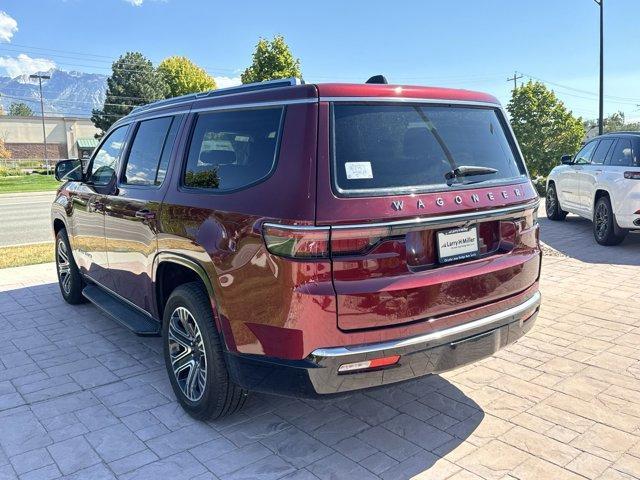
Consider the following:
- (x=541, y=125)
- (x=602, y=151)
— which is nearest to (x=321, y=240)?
(x=602, y=151)

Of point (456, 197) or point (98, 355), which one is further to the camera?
point (98, 355)

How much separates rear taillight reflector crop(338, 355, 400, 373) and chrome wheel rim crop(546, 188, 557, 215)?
10.2m

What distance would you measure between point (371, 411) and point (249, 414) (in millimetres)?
796

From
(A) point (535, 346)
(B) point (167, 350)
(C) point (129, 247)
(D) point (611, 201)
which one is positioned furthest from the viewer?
(D) point (611, 201)

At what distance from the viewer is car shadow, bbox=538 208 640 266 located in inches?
310

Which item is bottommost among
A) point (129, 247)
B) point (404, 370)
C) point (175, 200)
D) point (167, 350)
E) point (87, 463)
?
point (87, 463)

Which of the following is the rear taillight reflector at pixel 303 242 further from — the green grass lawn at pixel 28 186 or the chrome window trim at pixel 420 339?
the green grass lawn at pixel 28 186

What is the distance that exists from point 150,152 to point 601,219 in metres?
7.71

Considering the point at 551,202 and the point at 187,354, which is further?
the point at 551,202

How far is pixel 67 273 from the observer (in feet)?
19.7

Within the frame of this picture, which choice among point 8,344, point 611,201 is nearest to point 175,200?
point 8,344

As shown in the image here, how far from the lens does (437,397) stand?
3.63 m

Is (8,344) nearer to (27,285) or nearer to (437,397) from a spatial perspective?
(27,285)

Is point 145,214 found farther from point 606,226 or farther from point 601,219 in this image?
point 601,219
